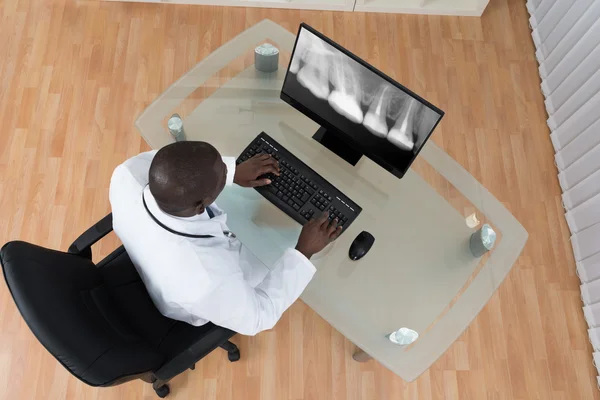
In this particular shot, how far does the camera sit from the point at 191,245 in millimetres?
1464

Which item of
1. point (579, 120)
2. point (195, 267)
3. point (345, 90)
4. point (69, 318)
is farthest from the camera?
point (579, 120)

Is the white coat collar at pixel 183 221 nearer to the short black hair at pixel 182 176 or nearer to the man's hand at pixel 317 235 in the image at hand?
the short black hair at pixel 182 176

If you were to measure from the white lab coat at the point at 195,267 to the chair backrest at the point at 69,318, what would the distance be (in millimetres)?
178

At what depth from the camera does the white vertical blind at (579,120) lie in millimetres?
2596

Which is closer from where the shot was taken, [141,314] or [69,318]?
[69,318]

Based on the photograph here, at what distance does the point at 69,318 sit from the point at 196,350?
0.44m

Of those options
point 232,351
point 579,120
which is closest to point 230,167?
point 232,351

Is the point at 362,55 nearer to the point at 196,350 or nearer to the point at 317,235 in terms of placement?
the point at 317,235

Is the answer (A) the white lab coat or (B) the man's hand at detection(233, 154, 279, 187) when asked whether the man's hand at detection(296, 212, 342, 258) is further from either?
(B) the man's hand at detection(233, 154, 279, 187)

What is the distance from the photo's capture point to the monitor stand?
2.00 meters

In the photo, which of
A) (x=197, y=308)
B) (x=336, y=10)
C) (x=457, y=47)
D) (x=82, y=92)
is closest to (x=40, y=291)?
(x=197, y=308)

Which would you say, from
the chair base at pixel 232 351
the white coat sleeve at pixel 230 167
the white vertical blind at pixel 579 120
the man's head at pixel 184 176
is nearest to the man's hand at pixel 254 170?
the white coat sleeve at pixel 230 167

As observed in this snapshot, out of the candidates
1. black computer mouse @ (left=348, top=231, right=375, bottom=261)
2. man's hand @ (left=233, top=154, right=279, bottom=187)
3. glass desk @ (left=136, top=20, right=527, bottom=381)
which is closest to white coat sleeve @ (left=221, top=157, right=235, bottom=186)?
man's hand @ (left=233, top=154, right=279, bottom=187)

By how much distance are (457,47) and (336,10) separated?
788 millimetres
